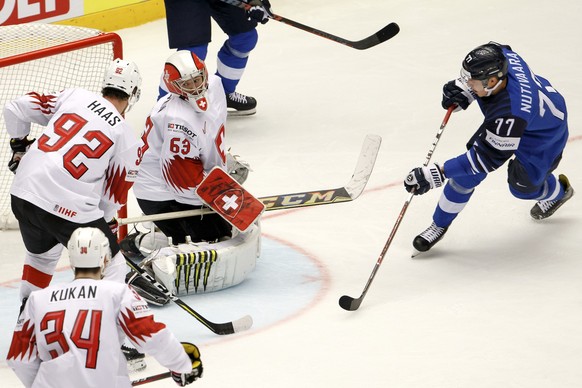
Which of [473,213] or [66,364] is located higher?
[66,364]

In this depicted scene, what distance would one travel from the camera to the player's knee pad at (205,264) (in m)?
4.58

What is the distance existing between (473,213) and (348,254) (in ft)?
2.35

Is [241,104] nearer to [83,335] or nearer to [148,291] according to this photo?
[148,291]

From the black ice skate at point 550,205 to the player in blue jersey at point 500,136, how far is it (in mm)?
97

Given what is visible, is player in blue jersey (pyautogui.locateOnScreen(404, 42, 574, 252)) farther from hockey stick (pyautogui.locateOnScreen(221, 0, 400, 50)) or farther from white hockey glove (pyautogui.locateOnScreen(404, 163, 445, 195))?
hockey stick (pyautogui.locateOnScreen(221, 0, 400, 50))

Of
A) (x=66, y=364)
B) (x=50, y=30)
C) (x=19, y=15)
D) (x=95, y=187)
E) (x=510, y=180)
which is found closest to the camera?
(x=66, y=364)

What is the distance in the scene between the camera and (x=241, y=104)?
6.80 meters

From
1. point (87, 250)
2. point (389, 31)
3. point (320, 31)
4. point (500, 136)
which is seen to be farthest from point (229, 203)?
point (389, 31)

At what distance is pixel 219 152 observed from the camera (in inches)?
187

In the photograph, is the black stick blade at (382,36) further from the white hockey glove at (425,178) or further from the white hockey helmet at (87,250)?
the white hockey helmet at (87,250)

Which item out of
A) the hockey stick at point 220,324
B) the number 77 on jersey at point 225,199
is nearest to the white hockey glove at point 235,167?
the number 77 on jersey at point 225,199

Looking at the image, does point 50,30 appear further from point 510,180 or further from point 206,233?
point 510,180

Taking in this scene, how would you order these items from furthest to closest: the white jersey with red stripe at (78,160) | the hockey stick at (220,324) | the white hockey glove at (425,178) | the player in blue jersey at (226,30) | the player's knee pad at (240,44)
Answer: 1. the player's knee pad at (240,44)
2. the player in blue jersey at (226,30)
3. the white hockey glove at (425,178)
4. the hockey stick at (220,324)
5. the white jersey with red stripe at (78,160)

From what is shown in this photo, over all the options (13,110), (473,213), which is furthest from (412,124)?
(13,110)
